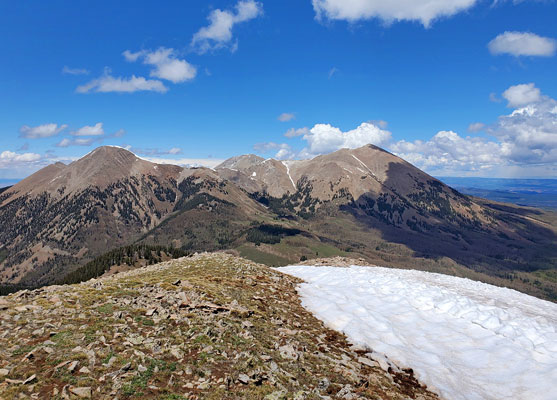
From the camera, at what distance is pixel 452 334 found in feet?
73.4

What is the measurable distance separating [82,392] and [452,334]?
24.4 metres

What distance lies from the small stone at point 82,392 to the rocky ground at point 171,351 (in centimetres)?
4

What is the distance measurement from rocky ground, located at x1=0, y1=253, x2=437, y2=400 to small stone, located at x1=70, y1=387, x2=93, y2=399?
0.04m

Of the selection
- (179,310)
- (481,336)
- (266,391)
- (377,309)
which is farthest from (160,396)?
(481,336)

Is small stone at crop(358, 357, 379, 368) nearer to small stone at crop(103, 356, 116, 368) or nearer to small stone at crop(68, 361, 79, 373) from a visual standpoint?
small stone at crop(103, 356, 116, 368)

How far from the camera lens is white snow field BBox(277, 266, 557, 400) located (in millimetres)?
16672

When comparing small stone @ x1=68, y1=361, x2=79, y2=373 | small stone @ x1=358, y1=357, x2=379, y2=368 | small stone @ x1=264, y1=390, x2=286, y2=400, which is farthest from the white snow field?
small stone @ x1=68, y1=361, x2=79, y2=373

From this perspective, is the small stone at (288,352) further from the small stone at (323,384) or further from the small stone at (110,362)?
the small stone at (110,362)

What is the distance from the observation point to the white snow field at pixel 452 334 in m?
16.7

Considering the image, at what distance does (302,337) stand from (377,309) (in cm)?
1148

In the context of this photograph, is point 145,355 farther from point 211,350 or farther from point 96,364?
point 211,350

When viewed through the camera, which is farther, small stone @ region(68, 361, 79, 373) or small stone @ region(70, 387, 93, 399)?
small stone @ region(68, 361, 79, 373)

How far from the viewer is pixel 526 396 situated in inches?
612

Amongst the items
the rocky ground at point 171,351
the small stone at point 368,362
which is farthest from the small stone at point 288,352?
the small stone at point 368,362
